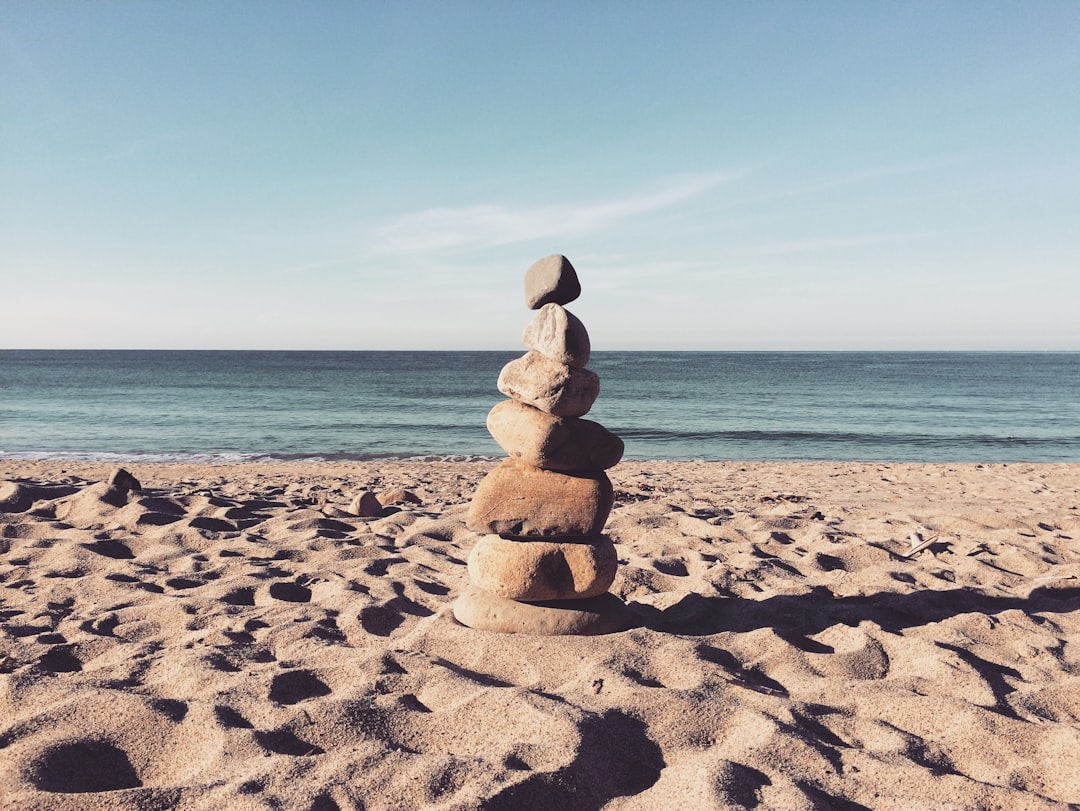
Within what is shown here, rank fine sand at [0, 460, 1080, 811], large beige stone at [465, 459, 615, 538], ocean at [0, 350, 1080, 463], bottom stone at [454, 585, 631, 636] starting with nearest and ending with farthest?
fine sand at [0, 460, 1080, 811], bottom stone at [454, 585, 631, 636], large beige stone at [465, 459, 615, 538], ocean at [0, 350, 1080, 463]

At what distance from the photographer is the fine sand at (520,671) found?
287 cm

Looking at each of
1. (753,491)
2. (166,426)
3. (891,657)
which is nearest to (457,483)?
(753,491)

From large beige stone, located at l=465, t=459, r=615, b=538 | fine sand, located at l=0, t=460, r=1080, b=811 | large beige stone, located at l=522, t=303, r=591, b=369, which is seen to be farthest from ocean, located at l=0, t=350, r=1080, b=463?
large beige stone, located at l=522, t=303, r=591, b=369

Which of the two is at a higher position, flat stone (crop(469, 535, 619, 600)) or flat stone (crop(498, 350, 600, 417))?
flat stone (crop(498, 350, 600, 417))

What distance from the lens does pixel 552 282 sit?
4.74 m

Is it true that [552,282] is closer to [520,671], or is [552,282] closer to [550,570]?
[550,570]

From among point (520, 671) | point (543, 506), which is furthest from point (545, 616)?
point (543, 506)

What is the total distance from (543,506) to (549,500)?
57 mm

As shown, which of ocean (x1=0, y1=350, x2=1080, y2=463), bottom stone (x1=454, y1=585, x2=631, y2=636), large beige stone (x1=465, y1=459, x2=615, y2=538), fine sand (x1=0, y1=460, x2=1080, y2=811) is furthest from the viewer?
ocean (x1=0, y1=350, x2=1080, y2=463)

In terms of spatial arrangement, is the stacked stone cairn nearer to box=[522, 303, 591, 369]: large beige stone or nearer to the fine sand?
box=[522, 303, 591, 369]: large beige stone

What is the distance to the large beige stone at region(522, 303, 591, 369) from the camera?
182 inches

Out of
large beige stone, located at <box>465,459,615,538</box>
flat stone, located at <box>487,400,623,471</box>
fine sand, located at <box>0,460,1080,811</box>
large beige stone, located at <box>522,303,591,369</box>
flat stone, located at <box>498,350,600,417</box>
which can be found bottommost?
fine sand, located at <box>0,460,1080,811</box>

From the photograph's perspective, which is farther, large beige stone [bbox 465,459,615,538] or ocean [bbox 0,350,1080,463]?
ocean [bbox 0,350,1080,463]

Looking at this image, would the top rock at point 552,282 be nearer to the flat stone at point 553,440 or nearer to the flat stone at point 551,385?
the flat stone at point 551,385
